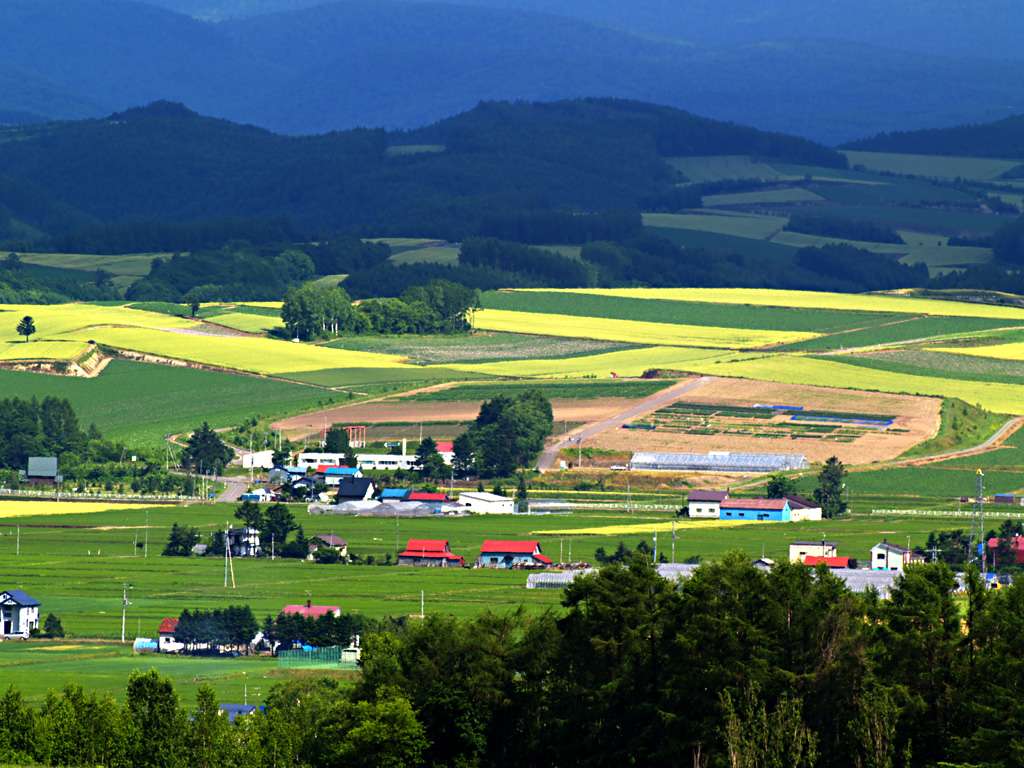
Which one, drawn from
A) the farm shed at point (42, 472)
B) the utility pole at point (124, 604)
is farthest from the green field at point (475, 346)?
the utility pole at point (124, 604)

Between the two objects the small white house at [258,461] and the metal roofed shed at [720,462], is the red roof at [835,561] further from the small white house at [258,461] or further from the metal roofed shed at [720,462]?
the small white house at [258,461]

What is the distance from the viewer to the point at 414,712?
49.5 metres

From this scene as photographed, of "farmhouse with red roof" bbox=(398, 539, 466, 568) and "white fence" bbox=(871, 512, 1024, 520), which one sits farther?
"white fence" bbox=(871, 512, 1024, 520)

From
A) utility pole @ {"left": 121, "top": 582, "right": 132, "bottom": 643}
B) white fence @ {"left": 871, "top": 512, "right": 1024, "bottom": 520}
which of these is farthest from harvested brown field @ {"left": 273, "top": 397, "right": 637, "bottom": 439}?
utility pole @ {"left": 121, "top": 582, "right": 132, "bottom": 643}

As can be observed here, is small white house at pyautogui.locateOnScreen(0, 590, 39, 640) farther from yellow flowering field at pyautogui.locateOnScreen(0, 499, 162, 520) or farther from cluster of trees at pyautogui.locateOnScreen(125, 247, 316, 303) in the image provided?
cluster of trees at pyautogui.locateOnScreen(125, 247, 316, 303)

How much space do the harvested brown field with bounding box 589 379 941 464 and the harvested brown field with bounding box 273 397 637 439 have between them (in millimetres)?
3724

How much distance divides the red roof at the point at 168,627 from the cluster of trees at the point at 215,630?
0.10 m

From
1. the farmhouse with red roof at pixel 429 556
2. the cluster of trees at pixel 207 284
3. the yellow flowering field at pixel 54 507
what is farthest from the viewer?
the cluster of trees at pixel 207 284

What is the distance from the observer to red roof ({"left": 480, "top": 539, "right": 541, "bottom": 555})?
86125mm

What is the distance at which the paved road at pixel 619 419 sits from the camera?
116938mm

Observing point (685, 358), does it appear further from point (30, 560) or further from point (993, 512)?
point (30, 560)

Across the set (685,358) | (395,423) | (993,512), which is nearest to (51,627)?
(993,512)

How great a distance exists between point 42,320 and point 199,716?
4598 inches

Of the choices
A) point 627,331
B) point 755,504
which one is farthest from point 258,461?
point 627,331
